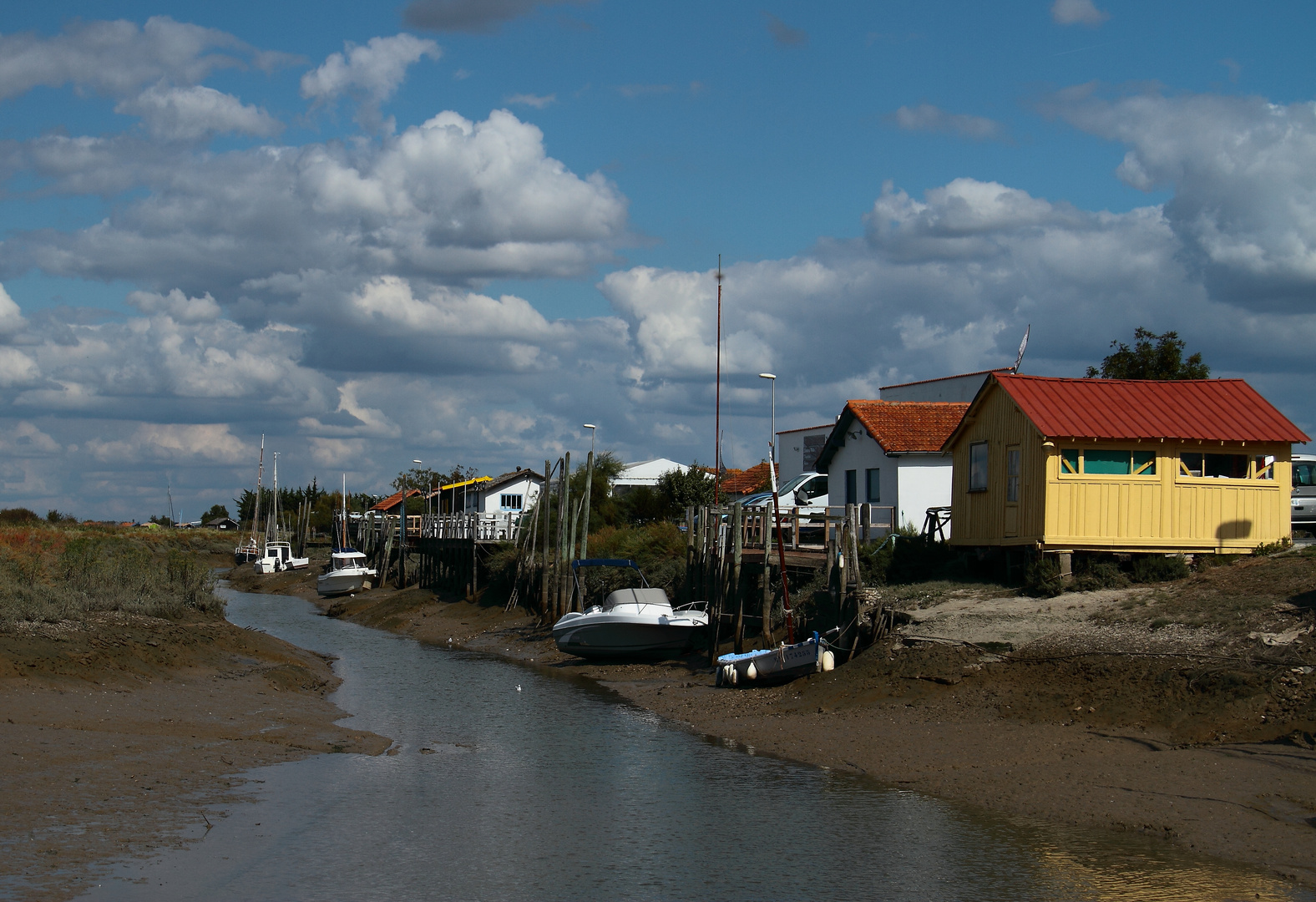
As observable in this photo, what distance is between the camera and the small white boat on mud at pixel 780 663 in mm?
20250

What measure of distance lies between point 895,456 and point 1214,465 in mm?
13738

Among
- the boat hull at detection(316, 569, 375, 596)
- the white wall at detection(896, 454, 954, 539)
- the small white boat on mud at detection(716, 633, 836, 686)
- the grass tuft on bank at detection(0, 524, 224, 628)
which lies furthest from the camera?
the boat hull at detection(316, 569, 375, 596)

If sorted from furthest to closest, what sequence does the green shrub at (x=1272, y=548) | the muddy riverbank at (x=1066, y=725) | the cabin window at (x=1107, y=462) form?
the green shrub at (x=1272, y=548), the cabin window at (x=1107, y=462), the muddy riverbank at (x=1066, y=725)

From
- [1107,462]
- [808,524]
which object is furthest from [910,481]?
[1107,462]

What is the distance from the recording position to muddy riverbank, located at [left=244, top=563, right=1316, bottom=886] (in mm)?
11766

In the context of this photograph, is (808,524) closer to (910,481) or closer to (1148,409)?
(910,481)

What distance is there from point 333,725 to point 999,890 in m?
11.2

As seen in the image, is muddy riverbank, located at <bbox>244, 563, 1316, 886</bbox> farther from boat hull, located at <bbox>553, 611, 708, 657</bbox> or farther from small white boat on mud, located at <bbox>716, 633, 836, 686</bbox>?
boat hull, located at <bbox>553, 611, 708, 657</bbox>

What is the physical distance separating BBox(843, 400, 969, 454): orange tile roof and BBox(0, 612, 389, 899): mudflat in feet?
57.9

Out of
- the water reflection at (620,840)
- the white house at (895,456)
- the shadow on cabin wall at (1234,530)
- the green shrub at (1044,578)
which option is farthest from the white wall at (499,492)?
the water reflection at (620,840)

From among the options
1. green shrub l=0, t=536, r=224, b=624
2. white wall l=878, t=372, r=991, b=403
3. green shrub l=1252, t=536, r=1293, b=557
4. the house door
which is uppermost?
white wall l=878, t=372, r=991, b=403

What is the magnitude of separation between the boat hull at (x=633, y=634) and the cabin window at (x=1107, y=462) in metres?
9.77

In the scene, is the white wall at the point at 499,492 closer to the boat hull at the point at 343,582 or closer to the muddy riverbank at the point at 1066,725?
the boat hull at the point at 343,582

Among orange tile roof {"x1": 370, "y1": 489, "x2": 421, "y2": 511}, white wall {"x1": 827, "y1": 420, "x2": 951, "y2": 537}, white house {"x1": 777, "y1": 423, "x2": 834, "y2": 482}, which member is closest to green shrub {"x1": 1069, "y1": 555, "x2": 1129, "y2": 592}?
white wall {"x1": 827, "y1": 420, "x2": 951, "y2": 537}
